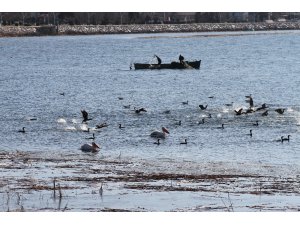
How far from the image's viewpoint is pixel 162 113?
36.6 metres

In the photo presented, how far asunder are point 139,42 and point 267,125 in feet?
307

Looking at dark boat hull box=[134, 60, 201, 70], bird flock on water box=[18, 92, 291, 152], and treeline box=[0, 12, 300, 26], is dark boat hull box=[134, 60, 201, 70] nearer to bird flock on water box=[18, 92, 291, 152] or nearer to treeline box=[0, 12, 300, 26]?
bird flock on water box=[18, 92, 291, 152]

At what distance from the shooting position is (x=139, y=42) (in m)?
124

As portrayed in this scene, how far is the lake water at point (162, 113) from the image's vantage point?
24469mm

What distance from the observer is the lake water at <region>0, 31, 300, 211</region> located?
24.5 meters

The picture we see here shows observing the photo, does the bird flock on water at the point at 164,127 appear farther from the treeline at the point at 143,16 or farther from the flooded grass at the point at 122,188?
the treeline at the point at 143,16

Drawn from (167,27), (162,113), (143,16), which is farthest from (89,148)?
(167,27)

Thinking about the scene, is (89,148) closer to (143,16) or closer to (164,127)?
(143,16)

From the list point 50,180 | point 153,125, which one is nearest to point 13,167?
point 50,180

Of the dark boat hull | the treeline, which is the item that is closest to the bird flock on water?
the treeline

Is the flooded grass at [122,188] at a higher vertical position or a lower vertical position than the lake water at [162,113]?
higher

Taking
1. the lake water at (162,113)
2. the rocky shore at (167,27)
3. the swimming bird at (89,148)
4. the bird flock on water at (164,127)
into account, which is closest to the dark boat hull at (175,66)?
the lake water at (162,113)
